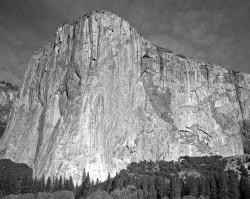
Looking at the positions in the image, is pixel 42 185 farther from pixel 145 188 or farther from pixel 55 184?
pixel 145 188

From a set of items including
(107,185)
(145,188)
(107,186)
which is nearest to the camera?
(145,188)

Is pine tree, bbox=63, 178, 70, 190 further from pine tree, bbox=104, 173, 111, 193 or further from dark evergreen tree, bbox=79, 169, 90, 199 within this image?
pine tree, bbox=104, 173, 111, 193

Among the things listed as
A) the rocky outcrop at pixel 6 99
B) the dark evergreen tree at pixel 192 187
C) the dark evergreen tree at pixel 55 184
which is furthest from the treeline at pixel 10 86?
the dark evergreen tree at pixel 192 187

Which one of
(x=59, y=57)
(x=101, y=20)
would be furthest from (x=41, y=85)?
(x=101, y=20)

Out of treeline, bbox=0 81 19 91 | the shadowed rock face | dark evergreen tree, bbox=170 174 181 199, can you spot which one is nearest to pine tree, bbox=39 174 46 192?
the shadowed rock face

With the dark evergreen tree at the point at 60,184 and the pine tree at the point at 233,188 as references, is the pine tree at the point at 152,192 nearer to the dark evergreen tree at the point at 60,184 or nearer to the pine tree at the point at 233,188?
the pine tree at the point at 233,188

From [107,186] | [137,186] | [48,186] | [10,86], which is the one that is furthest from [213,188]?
[10,86]

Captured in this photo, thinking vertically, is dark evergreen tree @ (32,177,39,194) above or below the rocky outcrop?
below

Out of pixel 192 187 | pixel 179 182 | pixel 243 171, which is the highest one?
pixel 243 171
